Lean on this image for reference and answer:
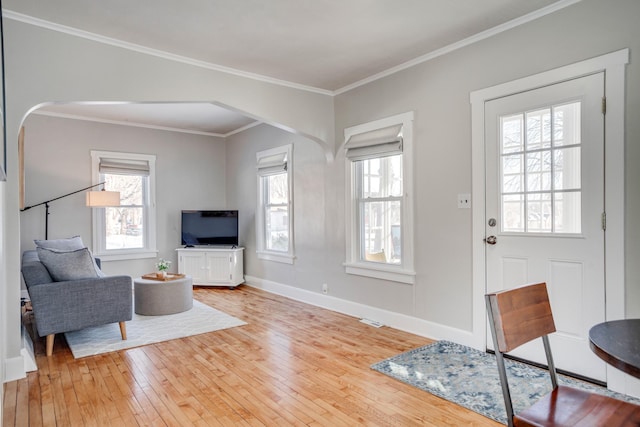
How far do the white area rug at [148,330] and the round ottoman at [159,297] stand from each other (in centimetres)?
8

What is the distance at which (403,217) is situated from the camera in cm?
389

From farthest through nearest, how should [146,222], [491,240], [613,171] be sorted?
[146,222], [491,240], [613,171]

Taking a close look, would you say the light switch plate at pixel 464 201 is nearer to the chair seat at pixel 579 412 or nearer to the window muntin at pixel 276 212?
the chair seat at pixel 579 412

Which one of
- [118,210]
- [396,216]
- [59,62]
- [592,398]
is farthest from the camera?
[118,210]

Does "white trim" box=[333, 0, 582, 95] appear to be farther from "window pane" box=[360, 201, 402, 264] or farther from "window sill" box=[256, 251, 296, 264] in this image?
"window sill" box=[256, 251, 296, 264]

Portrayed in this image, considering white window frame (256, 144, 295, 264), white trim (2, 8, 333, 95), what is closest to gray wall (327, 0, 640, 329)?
white trim (2, 8, 333, 95)

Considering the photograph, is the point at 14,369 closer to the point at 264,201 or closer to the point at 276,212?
the point at 276,212

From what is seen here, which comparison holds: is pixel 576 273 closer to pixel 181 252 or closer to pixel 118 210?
pixel 181 252

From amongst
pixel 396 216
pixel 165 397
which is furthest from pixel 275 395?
pixel 396 216

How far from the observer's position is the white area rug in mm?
3532

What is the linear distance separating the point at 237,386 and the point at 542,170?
104 inches

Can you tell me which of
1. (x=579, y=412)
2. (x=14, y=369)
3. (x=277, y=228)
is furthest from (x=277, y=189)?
(x=579, y=412)

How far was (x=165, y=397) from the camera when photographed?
2545 millimetres

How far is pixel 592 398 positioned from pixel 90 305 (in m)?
3.61
